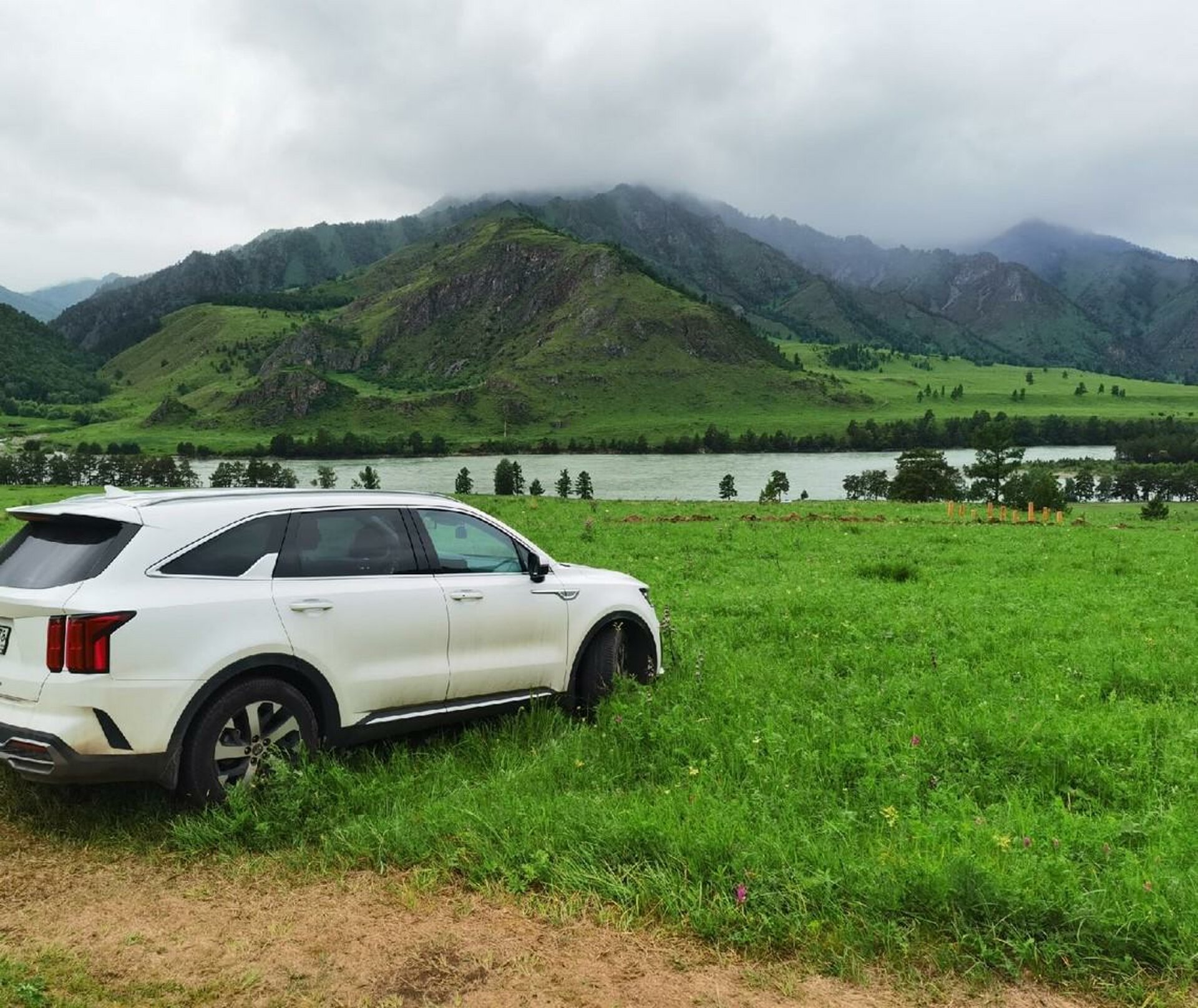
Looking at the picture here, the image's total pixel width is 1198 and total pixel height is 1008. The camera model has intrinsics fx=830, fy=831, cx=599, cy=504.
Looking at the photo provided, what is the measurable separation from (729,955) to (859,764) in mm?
2361

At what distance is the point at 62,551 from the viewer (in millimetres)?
5797

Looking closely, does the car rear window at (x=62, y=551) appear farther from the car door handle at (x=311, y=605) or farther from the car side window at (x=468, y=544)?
the car side window at (x=468, y=544)

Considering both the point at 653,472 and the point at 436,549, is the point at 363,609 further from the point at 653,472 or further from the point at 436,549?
the point at 653,472

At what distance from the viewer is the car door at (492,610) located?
7043mm

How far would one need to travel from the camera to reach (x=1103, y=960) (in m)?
4.07

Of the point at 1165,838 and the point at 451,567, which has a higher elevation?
the point at 451,567

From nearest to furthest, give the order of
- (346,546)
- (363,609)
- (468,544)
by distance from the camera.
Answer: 1. (363,609)
2. (346,546)
3. (468,544)

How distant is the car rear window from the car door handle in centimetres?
119

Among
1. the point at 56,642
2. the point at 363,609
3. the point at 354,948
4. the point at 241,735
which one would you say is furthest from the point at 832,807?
the point at 56,642

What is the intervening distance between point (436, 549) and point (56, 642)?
9.40ft

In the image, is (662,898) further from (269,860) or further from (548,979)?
(269,860)

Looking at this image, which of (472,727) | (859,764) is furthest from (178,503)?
(859,764)

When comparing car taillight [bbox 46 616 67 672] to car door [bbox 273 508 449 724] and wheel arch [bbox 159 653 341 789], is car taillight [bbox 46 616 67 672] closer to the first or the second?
wheel arch [bbox 159 653 341 789]

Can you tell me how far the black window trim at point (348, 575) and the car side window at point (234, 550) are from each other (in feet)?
0.19
